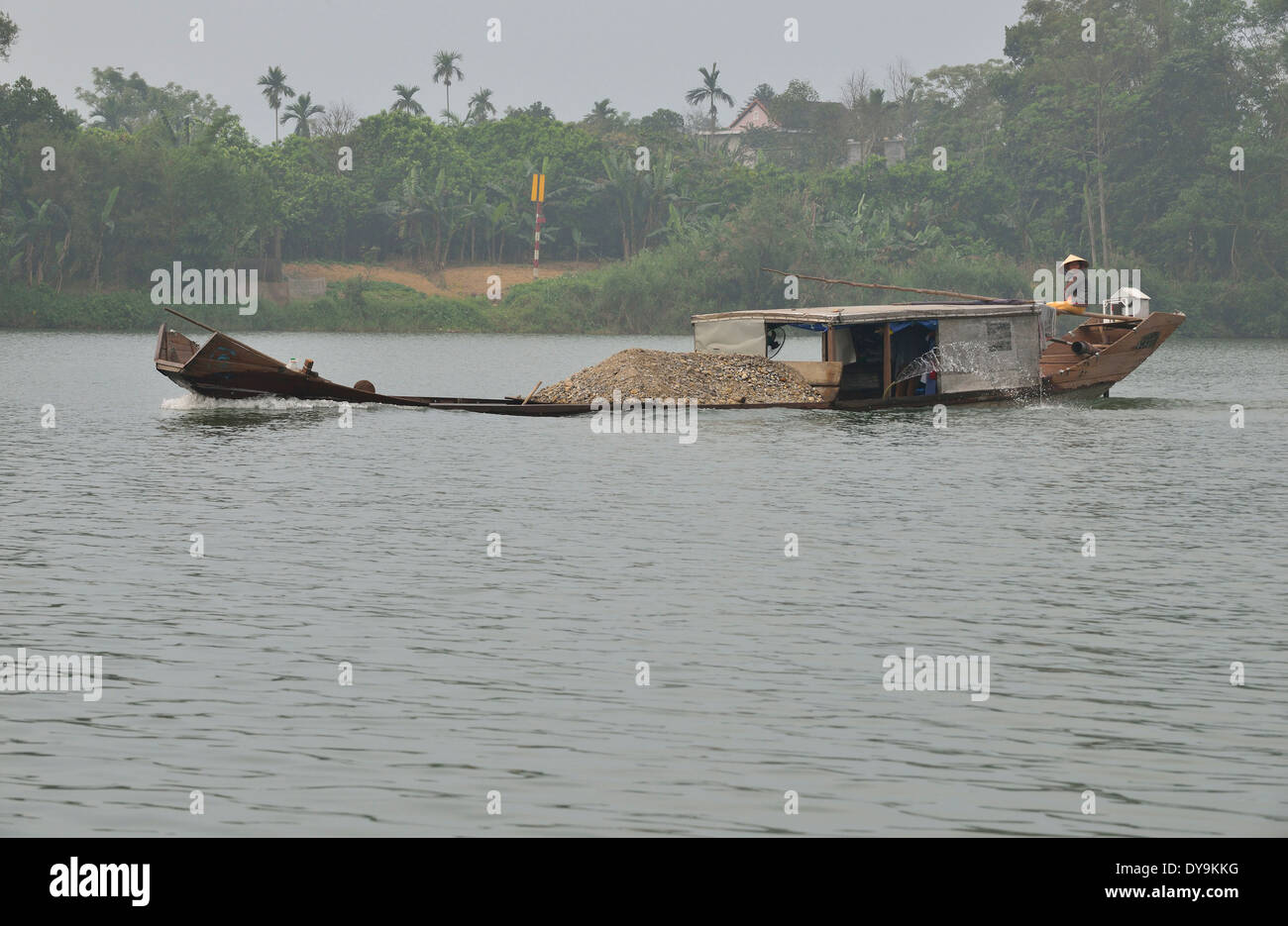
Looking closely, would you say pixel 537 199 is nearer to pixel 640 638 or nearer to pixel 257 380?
pixel 257 380

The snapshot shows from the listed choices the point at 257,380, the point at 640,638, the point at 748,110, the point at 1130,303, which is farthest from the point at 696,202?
the point at 640,638

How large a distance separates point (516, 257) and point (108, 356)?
45.8 meters

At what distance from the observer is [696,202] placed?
109 meters

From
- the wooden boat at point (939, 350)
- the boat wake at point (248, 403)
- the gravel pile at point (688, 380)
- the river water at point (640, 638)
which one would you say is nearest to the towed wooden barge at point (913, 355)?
the wooden boat at point (939, 350)

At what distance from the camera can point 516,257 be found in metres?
109

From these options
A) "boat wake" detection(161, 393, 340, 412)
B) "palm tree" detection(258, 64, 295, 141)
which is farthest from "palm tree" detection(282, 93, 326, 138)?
"boat wake" detection(161, 393, 340, 412)

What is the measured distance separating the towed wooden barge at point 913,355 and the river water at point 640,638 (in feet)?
17.1

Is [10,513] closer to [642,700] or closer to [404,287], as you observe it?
[642,700]

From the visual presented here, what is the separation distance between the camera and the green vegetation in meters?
93.9

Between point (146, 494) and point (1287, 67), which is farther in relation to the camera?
point (1287, 67)

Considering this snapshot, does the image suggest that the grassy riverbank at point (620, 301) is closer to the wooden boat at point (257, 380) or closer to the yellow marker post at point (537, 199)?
the yellow marker post at point (537, 199)

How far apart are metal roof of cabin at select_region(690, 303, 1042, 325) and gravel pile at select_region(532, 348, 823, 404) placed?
50.6 inches

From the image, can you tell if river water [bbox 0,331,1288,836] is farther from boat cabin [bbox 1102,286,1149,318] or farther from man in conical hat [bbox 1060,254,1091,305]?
boat cabin [bbox 1102,286,1149,318]
